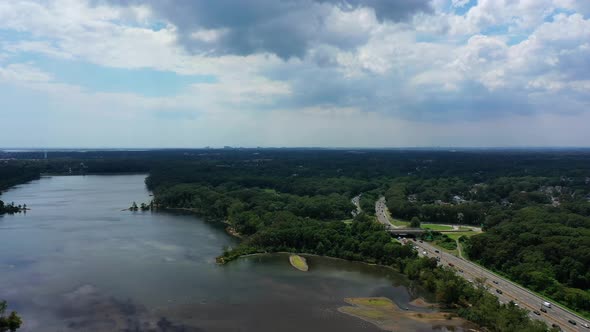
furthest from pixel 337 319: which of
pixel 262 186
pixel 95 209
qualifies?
pixel 262 186

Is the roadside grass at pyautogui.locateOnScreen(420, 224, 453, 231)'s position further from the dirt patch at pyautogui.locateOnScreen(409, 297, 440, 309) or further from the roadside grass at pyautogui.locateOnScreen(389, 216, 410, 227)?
the dirt patch at pyautogui.locateOnScreen(409, 297, 440, 309)

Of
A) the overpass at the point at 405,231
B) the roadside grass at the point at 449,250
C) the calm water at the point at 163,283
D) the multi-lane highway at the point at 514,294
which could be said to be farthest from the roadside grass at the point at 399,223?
the calm water at the point at 163,283

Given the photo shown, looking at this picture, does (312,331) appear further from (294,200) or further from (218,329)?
(294,200)

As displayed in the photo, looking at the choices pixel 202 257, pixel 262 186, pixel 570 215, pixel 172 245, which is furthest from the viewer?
pixel 262 186

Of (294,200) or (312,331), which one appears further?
(294,200)

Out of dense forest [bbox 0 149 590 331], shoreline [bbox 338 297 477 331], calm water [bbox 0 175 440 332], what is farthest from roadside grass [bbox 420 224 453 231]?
shoreline [bbox 338 297 477 331]

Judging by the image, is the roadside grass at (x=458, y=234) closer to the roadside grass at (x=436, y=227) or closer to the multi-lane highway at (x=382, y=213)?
the roadside grass at (x=436, y=227)

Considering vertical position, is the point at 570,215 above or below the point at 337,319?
above

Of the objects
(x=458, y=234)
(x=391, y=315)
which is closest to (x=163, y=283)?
(x=391, y=315)

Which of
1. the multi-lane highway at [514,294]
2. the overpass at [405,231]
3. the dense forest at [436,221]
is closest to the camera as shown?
the multi-lane highway at [514,294]
